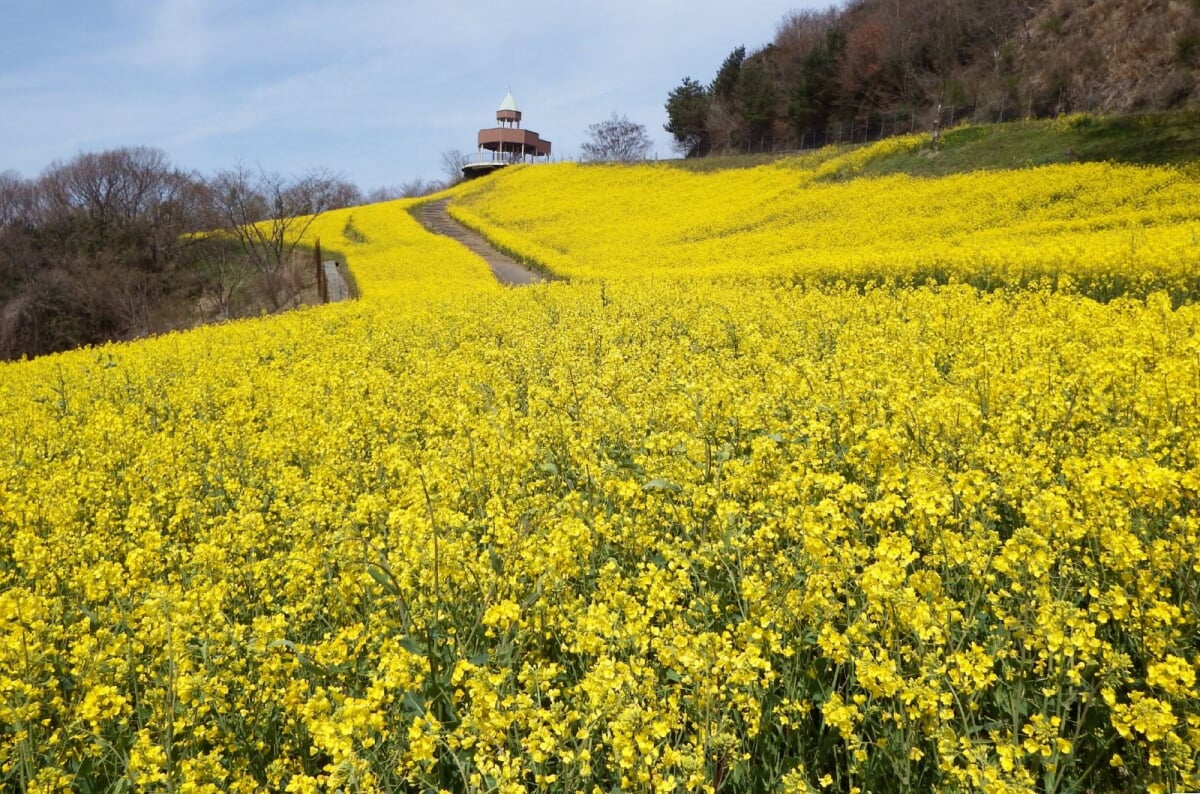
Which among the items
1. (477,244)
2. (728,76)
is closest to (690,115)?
(728,76)

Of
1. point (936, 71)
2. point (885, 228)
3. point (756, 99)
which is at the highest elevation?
point (756, 99)

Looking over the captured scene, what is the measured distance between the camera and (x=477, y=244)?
35.2 meters

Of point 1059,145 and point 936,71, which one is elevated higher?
point 936,71

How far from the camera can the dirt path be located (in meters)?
25.4

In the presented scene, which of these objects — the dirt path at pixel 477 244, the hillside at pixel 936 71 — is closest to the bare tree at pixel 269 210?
the dirt path at pixel 477 244

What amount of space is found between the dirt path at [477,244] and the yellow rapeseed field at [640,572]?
17260mm

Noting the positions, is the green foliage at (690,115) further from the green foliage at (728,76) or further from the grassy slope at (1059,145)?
the grassy slope at (1059,145)

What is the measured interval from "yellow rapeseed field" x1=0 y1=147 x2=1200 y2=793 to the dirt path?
1726 centimetres

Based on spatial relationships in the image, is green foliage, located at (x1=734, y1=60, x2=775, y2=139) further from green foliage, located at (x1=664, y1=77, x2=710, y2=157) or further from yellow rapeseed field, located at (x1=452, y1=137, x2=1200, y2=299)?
yellow rapeseed field, located at (x1=452, y1=137, x2=1200, y2=299)

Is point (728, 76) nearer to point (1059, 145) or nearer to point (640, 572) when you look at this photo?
point (1059, 145)

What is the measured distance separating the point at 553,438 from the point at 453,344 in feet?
20.1

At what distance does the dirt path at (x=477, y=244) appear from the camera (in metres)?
25.4

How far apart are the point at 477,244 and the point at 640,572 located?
34.1m

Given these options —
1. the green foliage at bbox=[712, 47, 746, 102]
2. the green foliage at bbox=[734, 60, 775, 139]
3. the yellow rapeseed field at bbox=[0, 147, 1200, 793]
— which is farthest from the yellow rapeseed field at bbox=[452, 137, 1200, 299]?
the green foliage at bbox=[712, 47, 746, 102]
